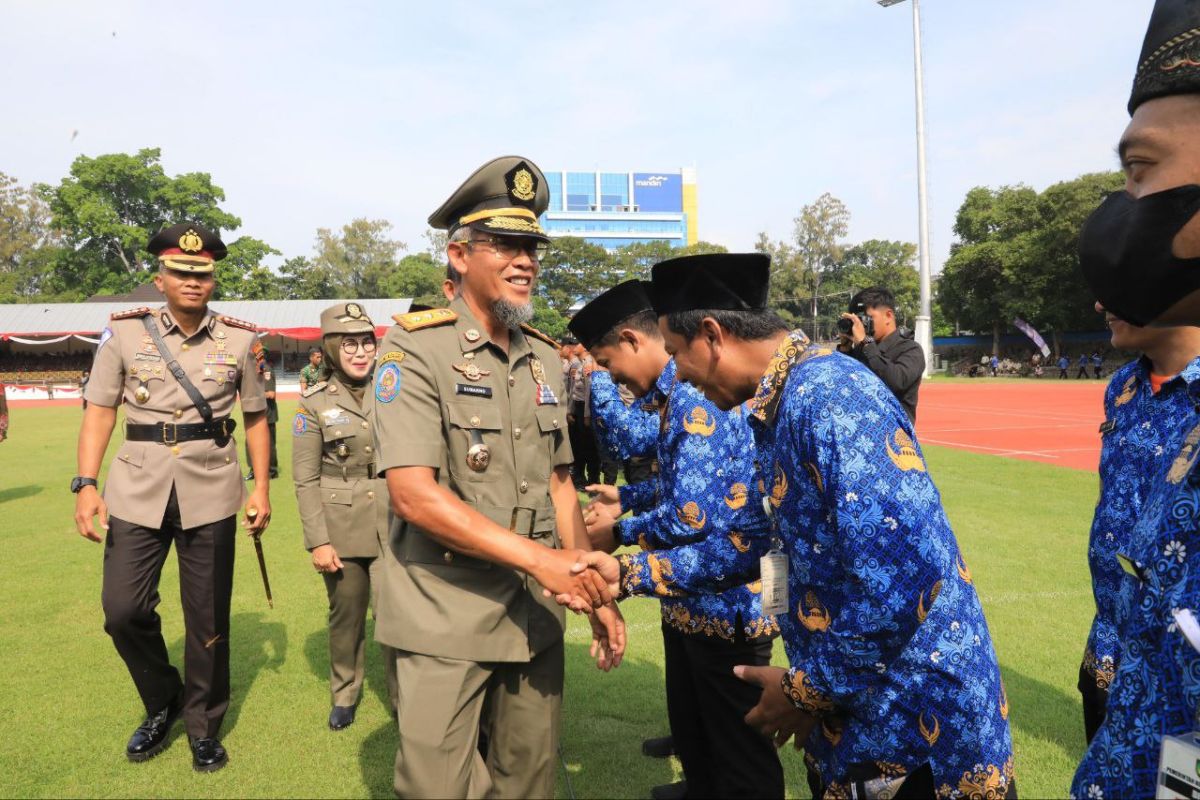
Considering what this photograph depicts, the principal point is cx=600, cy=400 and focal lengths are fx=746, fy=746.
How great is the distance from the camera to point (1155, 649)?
105 cm

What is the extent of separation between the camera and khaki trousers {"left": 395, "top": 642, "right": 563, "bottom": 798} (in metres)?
2.18

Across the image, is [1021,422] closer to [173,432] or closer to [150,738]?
[173,432]

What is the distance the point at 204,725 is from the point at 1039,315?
4958 centimetres

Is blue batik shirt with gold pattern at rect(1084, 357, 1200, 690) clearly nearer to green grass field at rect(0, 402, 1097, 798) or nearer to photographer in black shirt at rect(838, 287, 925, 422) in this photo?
green grass field at rect(0, 402, 1097, 798)

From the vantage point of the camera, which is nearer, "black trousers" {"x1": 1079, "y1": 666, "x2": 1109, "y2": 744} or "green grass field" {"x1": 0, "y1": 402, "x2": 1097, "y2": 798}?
"black trousers" {"x1": 1079, "y1": 666, "x2": 1109, "y2": 744}

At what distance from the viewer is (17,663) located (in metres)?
4.94

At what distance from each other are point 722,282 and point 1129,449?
1.54 metres

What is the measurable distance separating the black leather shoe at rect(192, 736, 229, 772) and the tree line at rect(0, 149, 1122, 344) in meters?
30.4

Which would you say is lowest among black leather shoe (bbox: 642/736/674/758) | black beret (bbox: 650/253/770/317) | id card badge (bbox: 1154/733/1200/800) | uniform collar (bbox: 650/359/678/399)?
black leather shoe (bbox: 642/736/674/758)

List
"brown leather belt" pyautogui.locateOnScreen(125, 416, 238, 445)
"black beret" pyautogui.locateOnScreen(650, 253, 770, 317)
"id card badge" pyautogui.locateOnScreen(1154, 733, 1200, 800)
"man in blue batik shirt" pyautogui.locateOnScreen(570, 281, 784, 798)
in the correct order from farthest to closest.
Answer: "brown leather belt" pyautogui.locateOnScreen(125, 416, 238, 445) → "man in blue batik shirt" pyautogui.locateOnScreen(570, 281, 784, 798) → "black beret" pyautogui.locateOnScreen(650, 253, 770, 317) → "id card badge" pyautogui.locateOnScreen(1154, 733, 1200, 800)

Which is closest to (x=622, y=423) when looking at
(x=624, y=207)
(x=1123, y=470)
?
(x=1123, y=470)

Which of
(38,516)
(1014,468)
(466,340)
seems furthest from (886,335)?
(38,516)

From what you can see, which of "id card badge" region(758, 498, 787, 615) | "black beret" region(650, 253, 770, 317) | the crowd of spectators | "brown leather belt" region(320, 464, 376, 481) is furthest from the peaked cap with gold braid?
the crowd of spectators

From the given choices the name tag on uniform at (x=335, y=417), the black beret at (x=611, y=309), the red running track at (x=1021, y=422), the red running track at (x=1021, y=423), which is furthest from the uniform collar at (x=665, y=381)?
the red running track at (x=1021, y=423)
